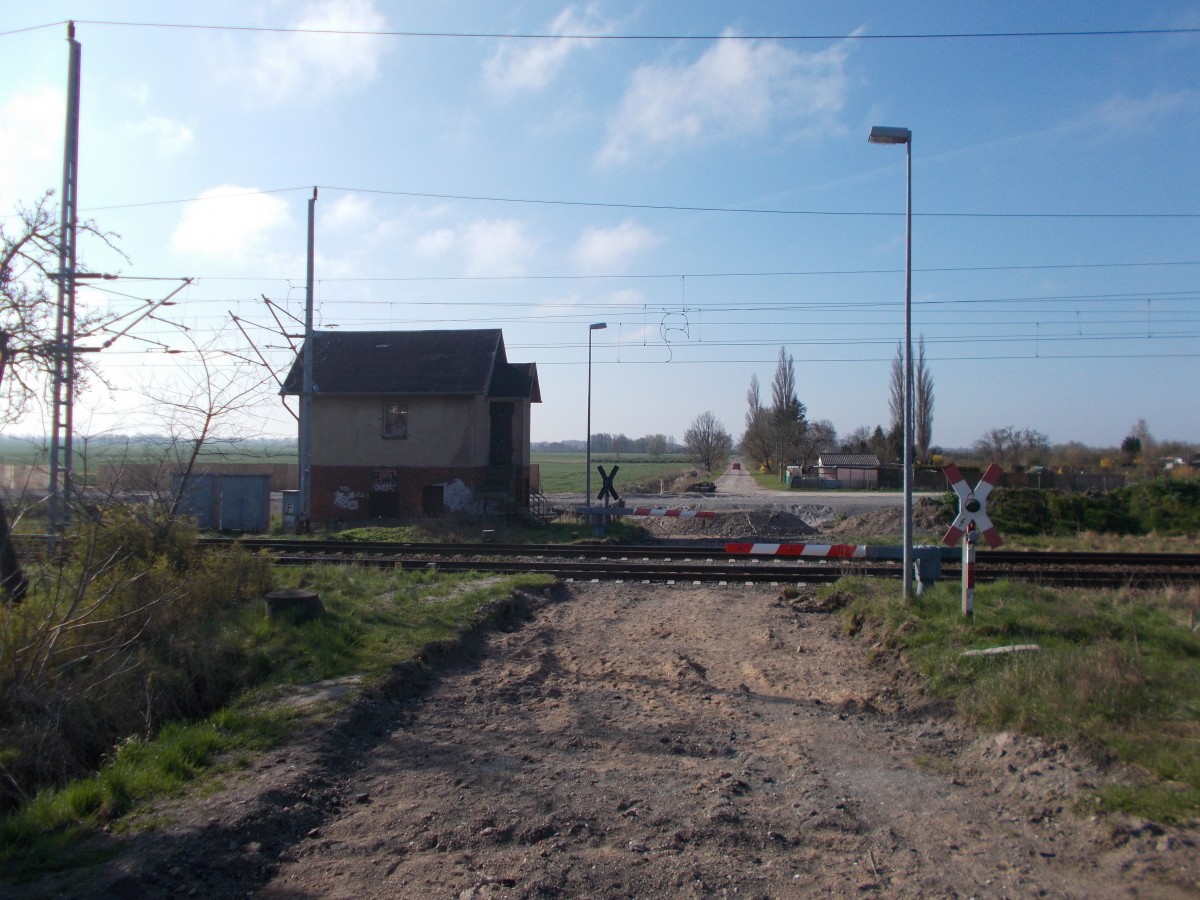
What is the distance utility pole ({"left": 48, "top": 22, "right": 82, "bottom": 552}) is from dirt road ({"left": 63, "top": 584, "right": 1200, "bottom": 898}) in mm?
5247

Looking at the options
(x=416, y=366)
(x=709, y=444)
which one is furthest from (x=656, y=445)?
(x=416, y=366)

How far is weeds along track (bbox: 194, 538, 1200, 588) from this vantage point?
15.8 m

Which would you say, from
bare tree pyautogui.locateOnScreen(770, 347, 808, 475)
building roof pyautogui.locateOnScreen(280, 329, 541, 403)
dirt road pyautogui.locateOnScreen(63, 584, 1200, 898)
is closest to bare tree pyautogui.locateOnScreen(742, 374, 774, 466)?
bare tree pyautogui.locateOnScreen(770, 347, 808, 475)

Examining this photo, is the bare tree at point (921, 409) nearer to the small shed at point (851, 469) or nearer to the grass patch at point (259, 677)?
the small shed at point (851, 469)

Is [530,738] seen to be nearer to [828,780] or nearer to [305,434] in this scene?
[828,780]

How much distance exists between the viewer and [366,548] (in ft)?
69.2

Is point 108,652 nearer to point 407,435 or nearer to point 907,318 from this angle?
point 907,318

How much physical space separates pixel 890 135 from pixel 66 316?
35.3ft

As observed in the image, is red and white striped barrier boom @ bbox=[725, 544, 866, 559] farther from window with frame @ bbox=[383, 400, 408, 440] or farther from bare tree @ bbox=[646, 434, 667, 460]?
bare tree @ bbox=[646, 434, 667, 460]

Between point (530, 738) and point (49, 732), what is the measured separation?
12.2 ft

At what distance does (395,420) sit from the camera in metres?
31.7

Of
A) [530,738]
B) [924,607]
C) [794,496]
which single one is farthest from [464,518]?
[794,496]

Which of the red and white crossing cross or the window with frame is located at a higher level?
the window with frame

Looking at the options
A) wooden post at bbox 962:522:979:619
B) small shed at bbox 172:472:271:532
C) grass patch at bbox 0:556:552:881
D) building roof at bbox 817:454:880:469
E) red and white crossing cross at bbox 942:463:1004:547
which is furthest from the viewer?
building roof at bbox 817:454:880:469
